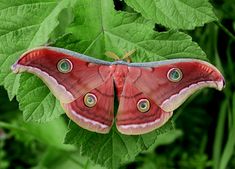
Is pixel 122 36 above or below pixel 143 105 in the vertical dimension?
above

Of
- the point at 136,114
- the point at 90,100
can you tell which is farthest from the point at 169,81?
the point at 90,100

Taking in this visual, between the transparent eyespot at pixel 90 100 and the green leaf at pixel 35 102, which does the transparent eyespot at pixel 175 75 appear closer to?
the transparent eyespot at pixel 90 100

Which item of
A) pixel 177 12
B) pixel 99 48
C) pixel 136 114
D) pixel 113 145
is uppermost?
pixel 177 12

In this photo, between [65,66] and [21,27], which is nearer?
[65,66]

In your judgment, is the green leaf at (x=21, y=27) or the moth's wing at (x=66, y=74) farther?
the green leaf at (x=21, y=27)

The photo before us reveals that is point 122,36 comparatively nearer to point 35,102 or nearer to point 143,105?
point 143,105

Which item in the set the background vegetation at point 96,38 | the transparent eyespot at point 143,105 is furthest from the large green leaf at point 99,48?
the transparent eyespot at point 143,105
